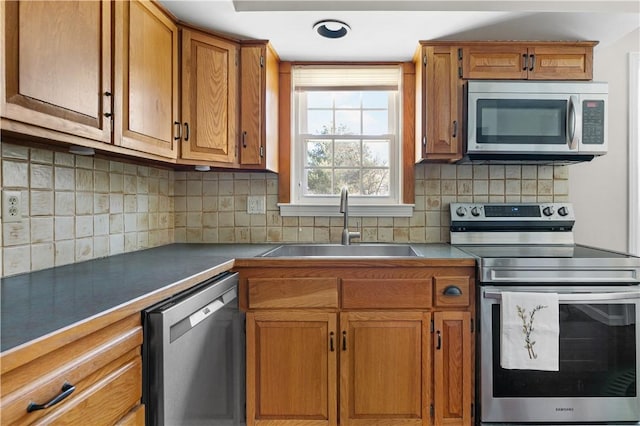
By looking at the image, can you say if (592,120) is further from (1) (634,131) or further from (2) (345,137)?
(2) (345,137)

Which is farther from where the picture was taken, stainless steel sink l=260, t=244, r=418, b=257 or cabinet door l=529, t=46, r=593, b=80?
stainless steel sink l=260, t=244, r=418, b=257

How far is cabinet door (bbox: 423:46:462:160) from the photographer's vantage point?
2.01m

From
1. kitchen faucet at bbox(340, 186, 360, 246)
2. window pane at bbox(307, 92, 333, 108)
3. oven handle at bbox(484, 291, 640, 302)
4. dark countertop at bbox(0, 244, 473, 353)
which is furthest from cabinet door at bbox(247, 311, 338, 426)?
window pane at bbox(307, 92, 333, 108)

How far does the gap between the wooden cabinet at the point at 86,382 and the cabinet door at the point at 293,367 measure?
2.47ft

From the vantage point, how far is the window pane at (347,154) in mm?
2424

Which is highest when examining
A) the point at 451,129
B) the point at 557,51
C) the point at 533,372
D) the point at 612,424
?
the point at 557,51

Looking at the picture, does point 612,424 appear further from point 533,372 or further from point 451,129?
point 451,129

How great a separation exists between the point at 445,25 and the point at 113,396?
2.04m

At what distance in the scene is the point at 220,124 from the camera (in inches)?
76.1

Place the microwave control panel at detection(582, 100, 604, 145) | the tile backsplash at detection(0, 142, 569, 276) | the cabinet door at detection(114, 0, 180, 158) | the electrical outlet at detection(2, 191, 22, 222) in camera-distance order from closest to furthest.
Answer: the electrical outlet at detection(2, 191, 22, 222)
the cabinet door at detection(114, 0, 180, 158)
the microwave control panel at detection(582, 100, 604, 145)
the tile backsplash at detection(0, 142, 569, 276)

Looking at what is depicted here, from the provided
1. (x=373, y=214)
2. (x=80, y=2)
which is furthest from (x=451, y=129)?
(x=80, y=2)

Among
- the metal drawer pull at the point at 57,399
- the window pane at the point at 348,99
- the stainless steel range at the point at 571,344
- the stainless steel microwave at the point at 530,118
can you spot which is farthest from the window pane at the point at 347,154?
the metal drawer pull at the point at 57,399

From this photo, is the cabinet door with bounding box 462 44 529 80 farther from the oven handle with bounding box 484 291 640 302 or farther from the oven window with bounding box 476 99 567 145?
the oven handle with bounding box 484 291 640 302

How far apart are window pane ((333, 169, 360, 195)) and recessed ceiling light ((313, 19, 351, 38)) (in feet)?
2.72
